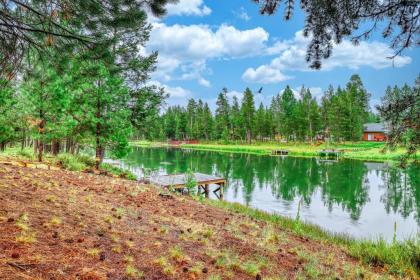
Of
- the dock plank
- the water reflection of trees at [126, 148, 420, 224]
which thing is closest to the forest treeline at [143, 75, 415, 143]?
the water reflection of trees at [126, 148, 420, 224]

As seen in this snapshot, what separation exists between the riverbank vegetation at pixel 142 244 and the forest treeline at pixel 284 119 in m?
50.4

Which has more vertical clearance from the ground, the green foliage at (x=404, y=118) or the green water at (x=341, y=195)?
the green foliage at (x=404, y=118)

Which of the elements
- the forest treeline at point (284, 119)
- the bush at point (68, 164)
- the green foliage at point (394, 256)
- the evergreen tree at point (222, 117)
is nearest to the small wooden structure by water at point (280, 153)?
the forest treeline at point (284, 119)

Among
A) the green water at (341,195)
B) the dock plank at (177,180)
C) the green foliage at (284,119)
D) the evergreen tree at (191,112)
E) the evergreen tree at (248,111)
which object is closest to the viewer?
the green water at (341,195)

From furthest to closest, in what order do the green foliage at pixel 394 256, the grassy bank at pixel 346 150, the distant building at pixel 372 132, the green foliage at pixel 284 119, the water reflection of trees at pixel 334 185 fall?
the distant building at pixel 372 132 → the green foliage at pixel 284 119 → the grassy bank at pixel 346 150 → the water reflection of trees at pixel 334 185 → the green foliage at pixel 394 256

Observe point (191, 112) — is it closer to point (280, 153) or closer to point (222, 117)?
point (222, 117)

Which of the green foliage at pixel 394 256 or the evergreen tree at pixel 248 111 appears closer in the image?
the green foliage at pixel 394 256

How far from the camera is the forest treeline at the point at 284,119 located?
62562 millimetres

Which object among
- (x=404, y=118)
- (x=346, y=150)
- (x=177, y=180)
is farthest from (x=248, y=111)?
(x=404, y=118)

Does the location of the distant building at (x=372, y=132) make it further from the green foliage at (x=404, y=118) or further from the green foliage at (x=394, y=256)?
the green foliage at (x=404, y=118)

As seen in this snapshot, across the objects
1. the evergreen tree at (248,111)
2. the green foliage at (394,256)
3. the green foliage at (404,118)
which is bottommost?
the green foliage at (394,256)

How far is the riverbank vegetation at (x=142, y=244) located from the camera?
410 cm

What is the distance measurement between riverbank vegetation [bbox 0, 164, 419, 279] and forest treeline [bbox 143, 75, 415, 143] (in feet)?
165

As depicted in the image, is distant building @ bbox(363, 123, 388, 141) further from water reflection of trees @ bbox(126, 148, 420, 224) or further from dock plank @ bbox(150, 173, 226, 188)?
dock plank @ bbox(150, 173, 226, 188)
